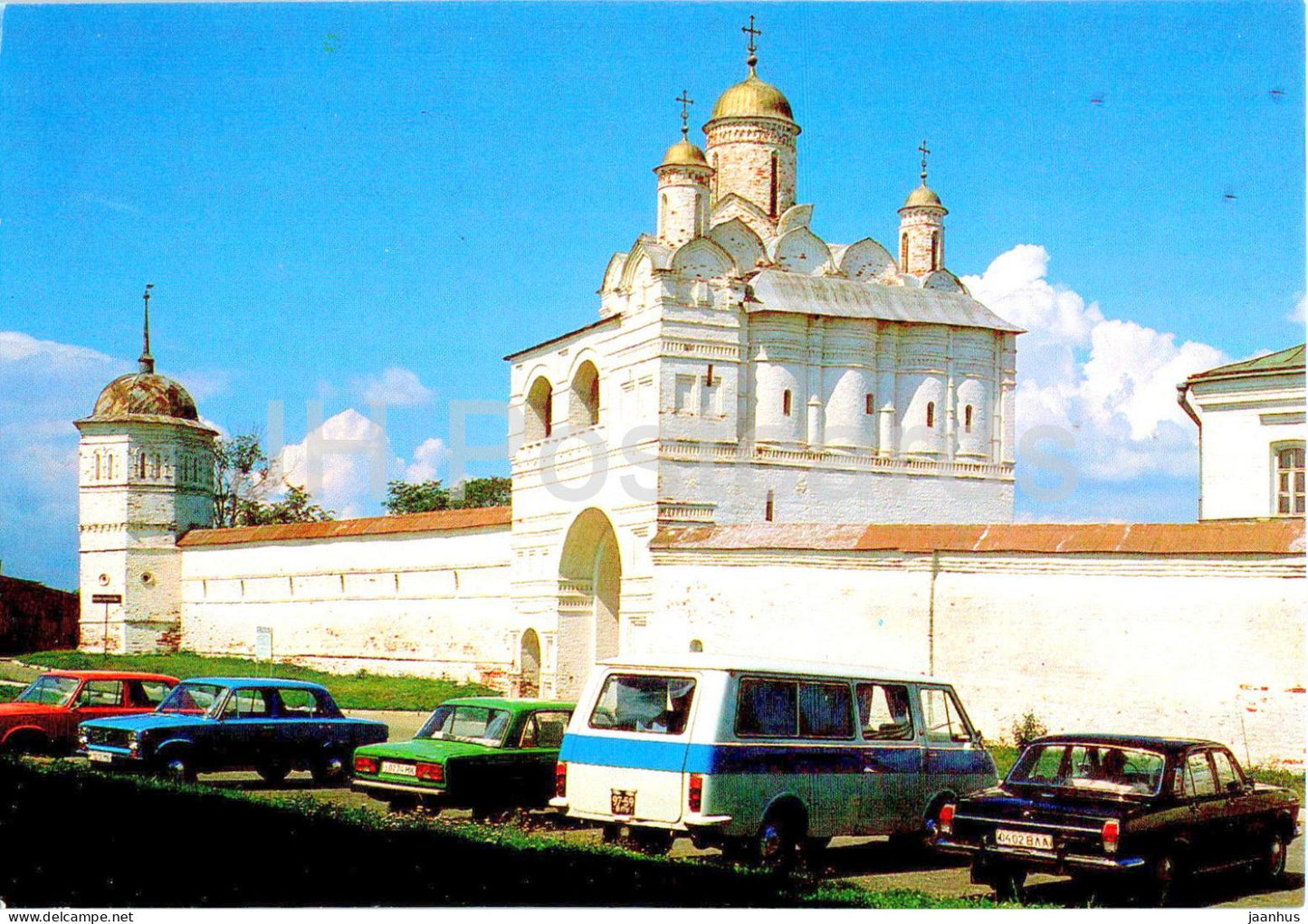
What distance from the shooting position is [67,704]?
55.0ft

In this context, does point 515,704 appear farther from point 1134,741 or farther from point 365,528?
point 365,528

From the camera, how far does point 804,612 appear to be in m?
22.7

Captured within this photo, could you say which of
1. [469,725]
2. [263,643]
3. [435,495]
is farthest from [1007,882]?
[435,495]

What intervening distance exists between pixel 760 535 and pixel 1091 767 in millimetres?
13492

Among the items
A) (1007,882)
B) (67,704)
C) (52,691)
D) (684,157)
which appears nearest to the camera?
(1007,882)

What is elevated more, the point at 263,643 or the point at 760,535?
the point at 760,535

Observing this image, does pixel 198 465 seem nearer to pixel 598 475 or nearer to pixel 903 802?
pixel 598 475

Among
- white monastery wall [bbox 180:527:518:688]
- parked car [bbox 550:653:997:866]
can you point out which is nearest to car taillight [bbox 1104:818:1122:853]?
parked car [bbox 550:653:997:866]

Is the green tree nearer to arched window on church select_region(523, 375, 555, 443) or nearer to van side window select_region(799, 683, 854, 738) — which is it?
arched window on church select_region(523, 375, 555, 443)

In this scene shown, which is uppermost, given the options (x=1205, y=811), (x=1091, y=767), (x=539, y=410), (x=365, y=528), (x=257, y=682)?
(x=539, y=410)

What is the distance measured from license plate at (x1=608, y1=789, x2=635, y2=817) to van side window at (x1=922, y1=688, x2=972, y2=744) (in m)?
2.71

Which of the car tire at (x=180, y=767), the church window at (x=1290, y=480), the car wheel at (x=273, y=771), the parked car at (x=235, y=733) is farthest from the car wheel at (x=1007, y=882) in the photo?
the church window at (x=1290, y=480)

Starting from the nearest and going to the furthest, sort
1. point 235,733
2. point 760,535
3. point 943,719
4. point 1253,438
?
point 943,719
point 235,733
point 1253,438
point 760,535
